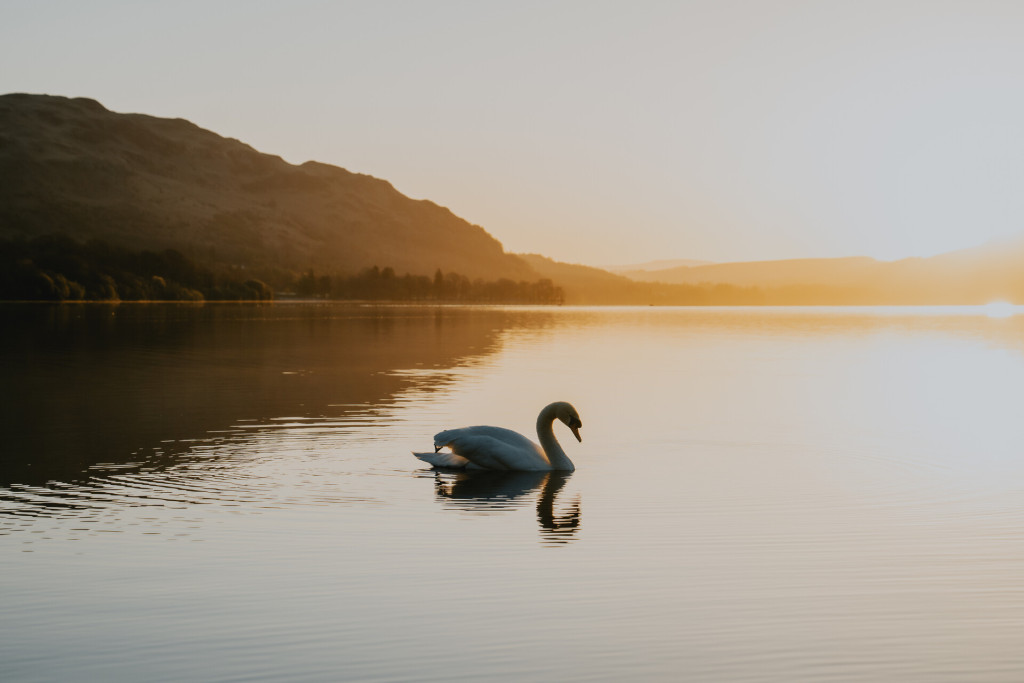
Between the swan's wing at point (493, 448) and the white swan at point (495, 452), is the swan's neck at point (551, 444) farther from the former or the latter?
the swan's wing at point (493, 448)

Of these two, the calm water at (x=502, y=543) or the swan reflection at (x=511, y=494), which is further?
the swan reflection at (x=511, y=494)

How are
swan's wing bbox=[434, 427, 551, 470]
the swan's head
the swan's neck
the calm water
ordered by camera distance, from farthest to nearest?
1. the swan's head
2. the swan's neck
3. swan's wing bbox=[434, 427, 551, 470]
4. the calm water

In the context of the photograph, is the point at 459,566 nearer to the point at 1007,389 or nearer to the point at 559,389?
the point at 559,389

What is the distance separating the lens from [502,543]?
14.4 m

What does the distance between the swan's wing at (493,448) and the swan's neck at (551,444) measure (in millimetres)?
148

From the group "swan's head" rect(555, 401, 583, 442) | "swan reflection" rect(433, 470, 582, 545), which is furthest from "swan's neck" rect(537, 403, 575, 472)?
"swan reflection" rect(433, 470, 582, 545)

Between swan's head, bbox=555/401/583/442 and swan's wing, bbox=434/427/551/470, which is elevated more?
swan's head, bbox=555/401/583/442

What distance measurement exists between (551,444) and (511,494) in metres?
2.67

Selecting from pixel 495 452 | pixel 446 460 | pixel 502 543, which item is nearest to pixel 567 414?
pixel 495 452

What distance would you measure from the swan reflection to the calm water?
0.10 m

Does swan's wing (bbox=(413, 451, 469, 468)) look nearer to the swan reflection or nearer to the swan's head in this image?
the swan reflection

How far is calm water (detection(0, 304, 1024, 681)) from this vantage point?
968 cm

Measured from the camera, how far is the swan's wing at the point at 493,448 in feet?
66.4

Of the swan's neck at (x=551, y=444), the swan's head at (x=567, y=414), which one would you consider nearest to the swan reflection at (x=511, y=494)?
the swan's neck at (x=551, y=444)
